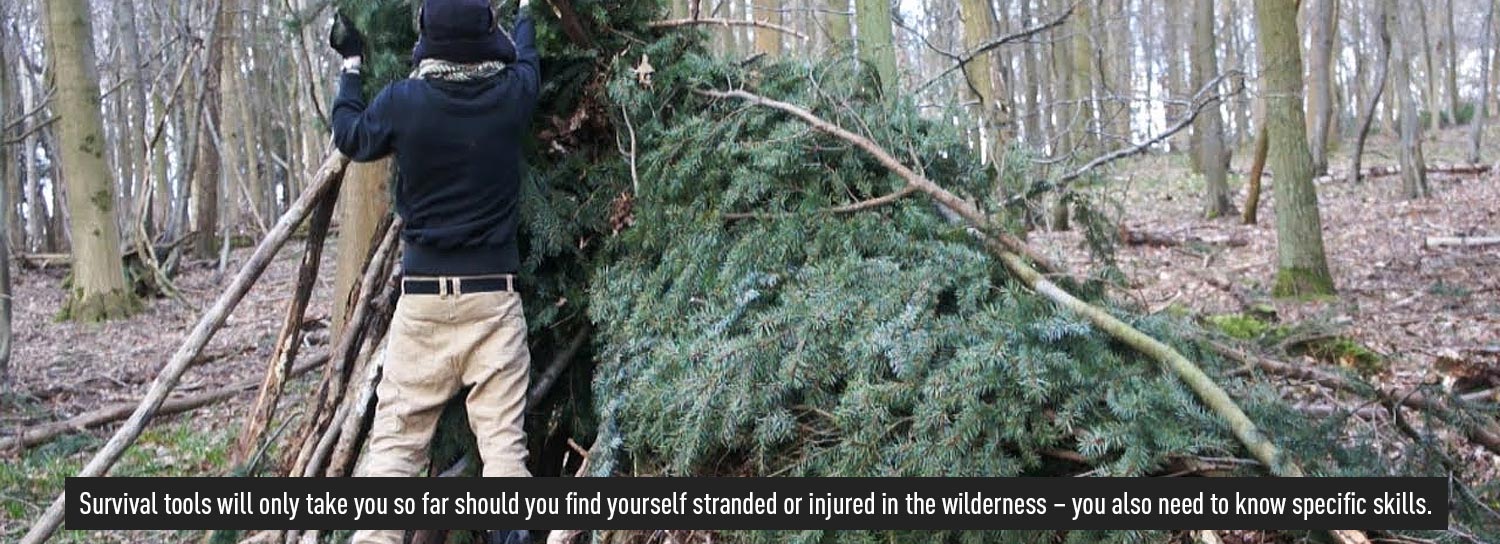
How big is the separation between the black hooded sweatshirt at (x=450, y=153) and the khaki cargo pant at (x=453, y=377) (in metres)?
0.13

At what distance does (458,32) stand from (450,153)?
39 cm

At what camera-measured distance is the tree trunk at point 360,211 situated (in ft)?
15.5

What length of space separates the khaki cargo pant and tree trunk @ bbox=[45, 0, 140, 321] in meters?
10.7

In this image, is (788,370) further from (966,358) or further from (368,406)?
(368,406)

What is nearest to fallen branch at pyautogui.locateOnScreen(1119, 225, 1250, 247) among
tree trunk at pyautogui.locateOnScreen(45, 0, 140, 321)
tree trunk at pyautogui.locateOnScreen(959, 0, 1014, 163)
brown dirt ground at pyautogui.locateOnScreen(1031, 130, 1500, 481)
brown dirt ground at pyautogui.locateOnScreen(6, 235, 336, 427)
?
brown dirt ground at pyautogui.locateOnScreen(1031, 130, 1500, 481)

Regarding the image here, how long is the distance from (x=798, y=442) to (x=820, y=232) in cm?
88

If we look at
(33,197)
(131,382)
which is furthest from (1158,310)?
(33,197)

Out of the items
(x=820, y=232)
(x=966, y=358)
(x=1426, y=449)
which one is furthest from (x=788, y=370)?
(x=1426, y=449)

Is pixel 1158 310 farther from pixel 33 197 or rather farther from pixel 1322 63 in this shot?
pixel 33 197

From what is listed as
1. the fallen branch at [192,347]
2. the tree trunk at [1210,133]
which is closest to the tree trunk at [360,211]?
the fallen branch at [192,347]

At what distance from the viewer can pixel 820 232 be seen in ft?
12.2

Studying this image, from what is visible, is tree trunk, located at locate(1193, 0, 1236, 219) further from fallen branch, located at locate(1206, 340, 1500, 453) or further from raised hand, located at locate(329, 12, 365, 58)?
raised hand, located at locate(329, 12, 365, 58)

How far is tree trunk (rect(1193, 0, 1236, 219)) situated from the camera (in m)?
14.5

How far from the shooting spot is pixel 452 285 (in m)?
3.57
